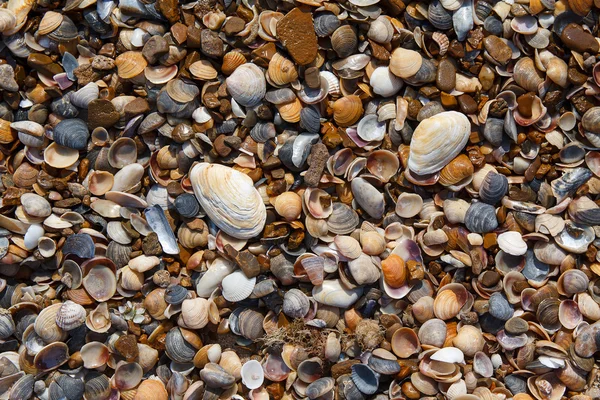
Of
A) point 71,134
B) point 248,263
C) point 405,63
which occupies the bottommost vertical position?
point 248,263

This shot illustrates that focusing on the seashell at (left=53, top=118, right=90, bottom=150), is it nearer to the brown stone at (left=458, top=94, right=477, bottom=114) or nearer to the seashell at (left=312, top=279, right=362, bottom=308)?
the seashell at (left=312, top=279, right=362, bottom=308)

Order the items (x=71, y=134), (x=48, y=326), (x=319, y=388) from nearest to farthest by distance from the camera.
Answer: (x=319, y=388)
(x=48, y=326)
(x=71, y=134)

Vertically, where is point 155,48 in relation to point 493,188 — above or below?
above

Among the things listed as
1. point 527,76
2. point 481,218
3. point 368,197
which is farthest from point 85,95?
point 527,76

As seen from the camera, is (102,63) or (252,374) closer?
(252,374)

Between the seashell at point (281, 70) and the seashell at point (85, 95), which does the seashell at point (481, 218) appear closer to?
the seashell at point (281, 70)

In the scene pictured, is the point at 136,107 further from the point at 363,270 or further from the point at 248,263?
the point at 363,270

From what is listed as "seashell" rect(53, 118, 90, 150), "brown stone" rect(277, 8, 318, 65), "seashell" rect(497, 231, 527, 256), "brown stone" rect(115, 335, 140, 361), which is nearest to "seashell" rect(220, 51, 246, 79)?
"brown stone" rect(277, 8, 318, 65)
